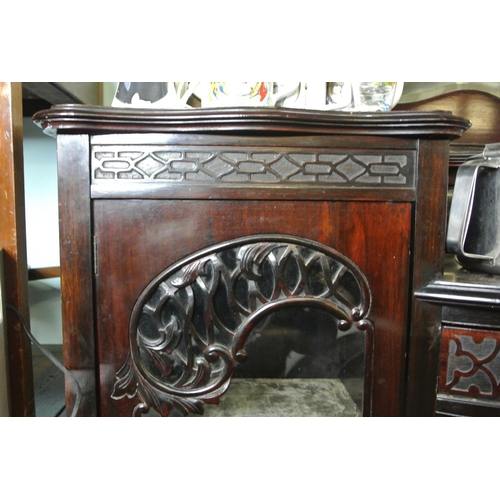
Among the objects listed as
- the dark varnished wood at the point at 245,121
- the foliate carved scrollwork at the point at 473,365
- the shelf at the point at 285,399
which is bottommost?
the shelf at the point at 285,399

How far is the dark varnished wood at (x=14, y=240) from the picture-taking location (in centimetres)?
62

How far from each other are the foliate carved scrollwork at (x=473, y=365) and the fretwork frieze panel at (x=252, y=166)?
23cm

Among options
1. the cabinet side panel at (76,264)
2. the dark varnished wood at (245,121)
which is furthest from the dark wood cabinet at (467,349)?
the cabinet side panel at (76,264)

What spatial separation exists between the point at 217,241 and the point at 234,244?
0.02 m

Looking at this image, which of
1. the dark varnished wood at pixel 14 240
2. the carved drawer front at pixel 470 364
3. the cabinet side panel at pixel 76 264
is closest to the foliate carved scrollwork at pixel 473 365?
the carved drawer front at pixel 470 364

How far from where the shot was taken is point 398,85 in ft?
2.03

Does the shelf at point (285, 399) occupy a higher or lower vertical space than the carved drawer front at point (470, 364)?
lower

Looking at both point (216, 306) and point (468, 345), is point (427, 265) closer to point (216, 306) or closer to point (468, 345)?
point (468, 345)

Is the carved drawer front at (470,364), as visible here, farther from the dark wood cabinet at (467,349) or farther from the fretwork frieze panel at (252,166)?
the fretwork frieze panel at (252,166)

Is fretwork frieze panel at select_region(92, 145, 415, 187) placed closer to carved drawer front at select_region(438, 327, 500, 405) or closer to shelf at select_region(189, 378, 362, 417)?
carved drawer front at select_region(438, 327, 500, 405)

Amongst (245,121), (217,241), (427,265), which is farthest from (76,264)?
(427,265)

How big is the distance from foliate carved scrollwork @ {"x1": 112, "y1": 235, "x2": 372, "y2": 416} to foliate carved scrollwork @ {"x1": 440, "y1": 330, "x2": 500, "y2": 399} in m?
0.12

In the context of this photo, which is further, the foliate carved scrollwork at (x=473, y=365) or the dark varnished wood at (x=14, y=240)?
the dark varnished wood at (x=14, y=240)
